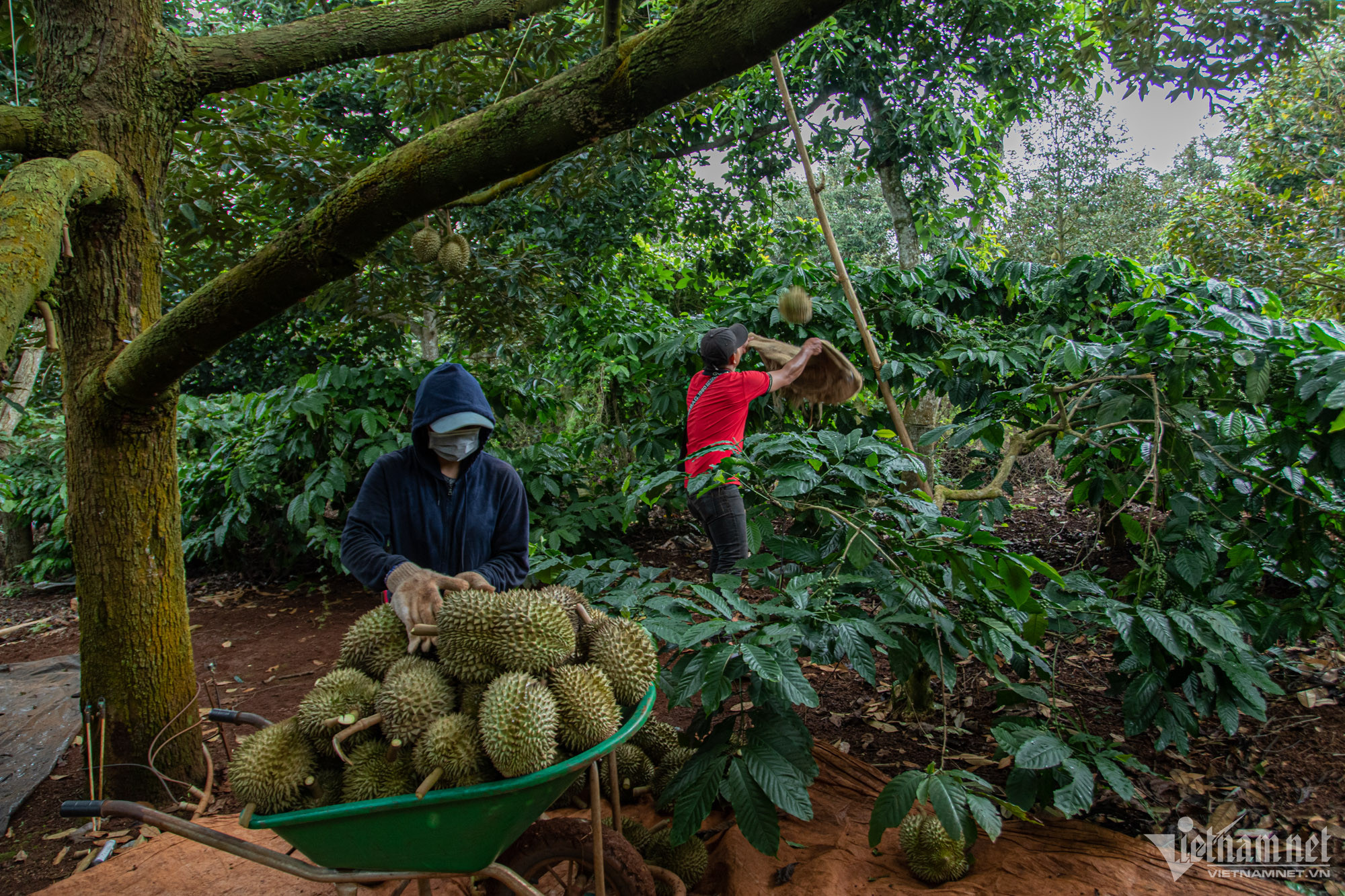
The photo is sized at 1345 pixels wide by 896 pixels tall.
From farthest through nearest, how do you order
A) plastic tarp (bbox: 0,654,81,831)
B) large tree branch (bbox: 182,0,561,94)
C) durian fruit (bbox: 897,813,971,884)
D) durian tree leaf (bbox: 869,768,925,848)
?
plastic tarp (bbox: 0,654,81,831), large tree branch (bbox: 182,0,561,94), durian fruit (bbox: 897,813,971,884), durian tree leaf (bbox: 869,768,925,848)

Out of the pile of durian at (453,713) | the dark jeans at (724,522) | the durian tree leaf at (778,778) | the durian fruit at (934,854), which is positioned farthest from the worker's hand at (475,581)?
the dark jeans at (724,522)

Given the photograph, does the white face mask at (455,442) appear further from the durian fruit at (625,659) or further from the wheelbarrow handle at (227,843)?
the wheelbarrow handle at (227,843)

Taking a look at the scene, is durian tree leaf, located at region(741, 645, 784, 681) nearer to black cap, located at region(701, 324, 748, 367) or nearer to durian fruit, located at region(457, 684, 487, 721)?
durian fruit, located at region(457, 684, 487, 721)

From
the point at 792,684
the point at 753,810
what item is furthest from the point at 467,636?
the point at 753,810

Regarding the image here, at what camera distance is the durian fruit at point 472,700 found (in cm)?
162

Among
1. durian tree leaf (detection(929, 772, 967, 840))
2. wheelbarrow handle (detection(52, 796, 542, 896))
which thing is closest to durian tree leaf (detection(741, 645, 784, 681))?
durian tree leaf (detection(929, 772, 967, 840))

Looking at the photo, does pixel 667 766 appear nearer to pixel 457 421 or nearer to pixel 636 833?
pixel 636 833

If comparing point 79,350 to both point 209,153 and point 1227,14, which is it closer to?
point 209,153

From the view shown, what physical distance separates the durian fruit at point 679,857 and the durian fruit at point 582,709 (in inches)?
40.5

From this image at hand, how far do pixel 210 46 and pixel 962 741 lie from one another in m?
4.53

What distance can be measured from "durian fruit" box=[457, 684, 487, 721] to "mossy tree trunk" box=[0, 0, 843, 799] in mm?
1562

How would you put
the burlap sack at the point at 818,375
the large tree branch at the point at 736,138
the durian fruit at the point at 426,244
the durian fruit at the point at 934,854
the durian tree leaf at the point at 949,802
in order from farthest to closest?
the large tree branch at the point at 736,138, the durian fruit at the point at 426,244, the burlap sack at the point at 818,375, the durian fruit at the point at 934,854, the durian tree leaf at the point at 949,802

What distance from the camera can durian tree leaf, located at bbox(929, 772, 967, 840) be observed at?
196 cm

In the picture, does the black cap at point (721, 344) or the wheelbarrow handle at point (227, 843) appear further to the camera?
the black cap at point (721, 344)
